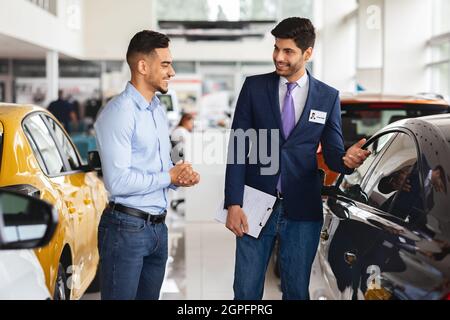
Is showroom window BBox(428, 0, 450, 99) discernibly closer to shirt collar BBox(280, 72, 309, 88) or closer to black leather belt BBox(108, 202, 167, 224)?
shirt collar BBox(280, 72, 309, 88)

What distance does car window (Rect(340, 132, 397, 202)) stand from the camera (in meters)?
3.12

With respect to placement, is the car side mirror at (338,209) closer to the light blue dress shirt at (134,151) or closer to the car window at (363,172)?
the car window at (363,172)

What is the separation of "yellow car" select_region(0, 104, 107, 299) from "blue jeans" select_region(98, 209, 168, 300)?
0.33 metres

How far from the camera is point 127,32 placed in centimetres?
2130

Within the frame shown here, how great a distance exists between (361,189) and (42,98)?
1784 cm

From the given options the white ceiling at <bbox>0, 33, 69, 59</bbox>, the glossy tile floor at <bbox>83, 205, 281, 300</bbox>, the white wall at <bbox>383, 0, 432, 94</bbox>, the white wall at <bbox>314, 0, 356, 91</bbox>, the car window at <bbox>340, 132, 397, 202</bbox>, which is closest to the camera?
the car window at <bbox>340, 132, 397, 202</bbox>

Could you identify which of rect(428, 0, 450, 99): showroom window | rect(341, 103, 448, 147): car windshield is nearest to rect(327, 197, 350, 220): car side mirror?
rect(341, 103, 448, 147): car windshield

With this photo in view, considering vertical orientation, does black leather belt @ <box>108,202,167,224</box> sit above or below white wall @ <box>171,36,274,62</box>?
below

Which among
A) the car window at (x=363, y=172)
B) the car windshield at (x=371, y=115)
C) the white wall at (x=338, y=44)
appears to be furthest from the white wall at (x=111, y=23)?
the car window at (x=363, y=172)

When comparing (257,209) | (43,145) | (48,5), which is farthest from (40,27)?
(257,209)

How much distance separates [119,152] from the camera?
2707 mm

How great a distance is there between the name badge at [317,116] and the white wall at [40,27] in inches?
395

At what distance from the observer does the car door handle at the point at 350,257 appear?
2.50 metres

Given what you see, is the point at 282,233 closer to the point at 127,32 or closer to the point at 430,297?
the point at 430,297
